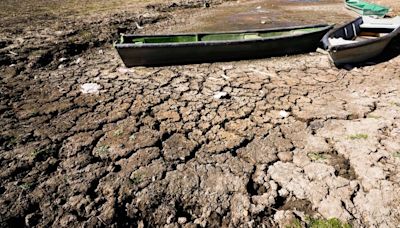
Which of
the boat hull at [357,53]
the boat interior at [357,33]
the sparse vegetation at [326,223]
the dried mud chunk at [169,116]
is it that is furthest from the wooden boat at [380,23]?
the sparse vegetation at [326,223]

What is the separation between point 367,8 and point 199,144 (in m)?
9.05

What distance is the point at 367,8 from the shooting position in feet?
32.0

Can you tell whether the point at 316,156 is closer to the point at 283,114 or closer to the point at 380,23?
the point at 283,114

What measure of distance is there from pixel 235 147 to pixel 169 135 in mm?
888

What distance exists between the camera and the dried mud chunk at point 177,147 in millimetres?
3506

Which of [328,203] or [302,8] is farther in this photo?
[302,8]

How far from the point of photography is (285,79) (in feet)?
17.6

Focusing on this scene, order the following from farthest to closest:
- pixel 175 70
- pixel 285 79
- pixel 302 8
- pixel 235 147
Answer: pixel 302 8 → pixel 175 70 → pixel 285 79 → pixel 235 147

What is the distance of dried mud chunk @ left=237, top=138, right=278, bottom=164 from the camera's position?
341cm

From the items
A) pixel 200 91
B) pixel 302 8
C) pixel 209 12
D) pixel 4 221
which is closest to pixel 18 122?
pixel 4 221

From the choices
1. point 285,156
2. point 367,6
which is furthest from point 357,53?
point 367,6

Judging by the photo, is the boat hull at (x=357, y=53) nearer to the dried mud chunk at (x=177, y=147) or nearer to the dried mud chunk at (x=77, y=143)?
the dried mud chunk at (x=177, y=147)

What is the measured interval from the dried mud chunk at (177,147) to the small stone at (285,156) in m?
1.04

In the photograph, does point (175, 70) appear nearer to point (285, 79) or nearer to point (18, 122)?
point (285, 79)
